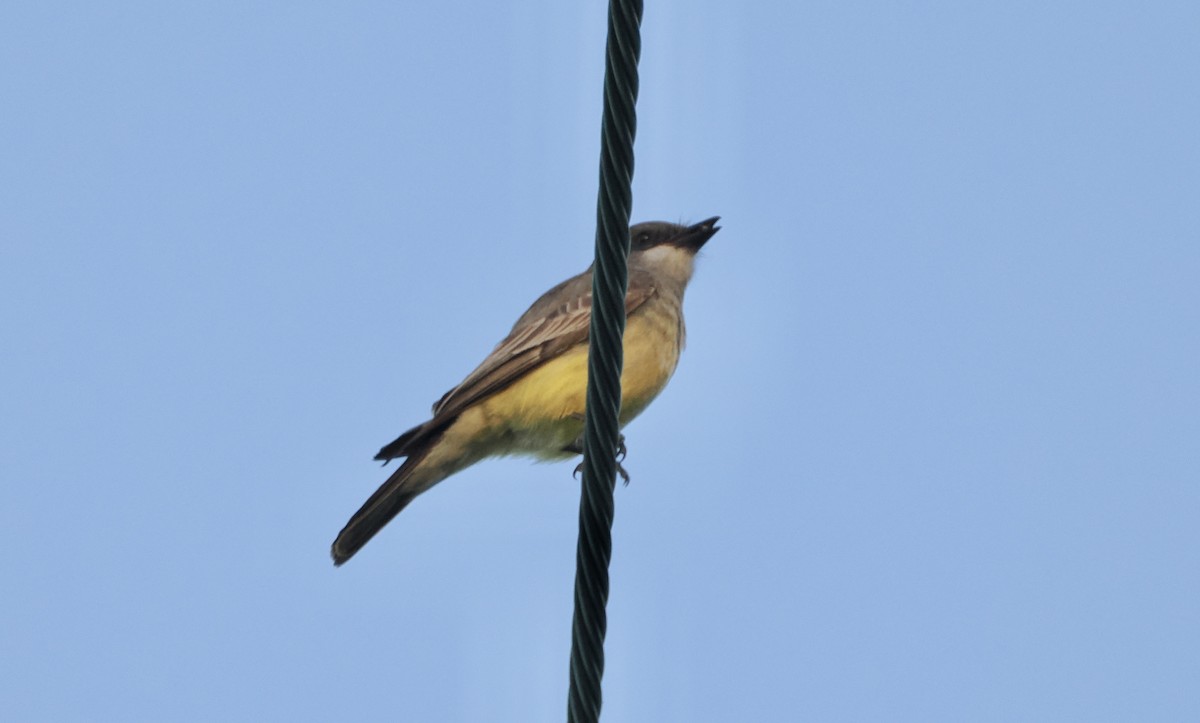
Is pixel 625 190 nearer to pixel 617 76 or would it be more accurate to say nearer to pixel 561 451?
pixel 617 76

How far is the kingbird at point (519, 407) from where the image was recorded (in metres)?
7.21

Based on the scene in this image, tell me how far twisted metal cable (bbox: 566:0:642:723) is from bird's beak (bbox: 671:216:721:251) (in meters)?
5.59

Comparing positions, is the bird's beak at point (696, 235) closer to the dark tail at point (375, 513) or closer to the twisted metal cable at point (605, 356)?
the dark tail at point (375, 513)

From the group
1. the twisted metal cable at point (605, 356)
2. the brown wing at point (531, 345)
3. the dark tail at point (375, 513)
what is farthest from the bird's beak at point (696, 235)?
the twisted metal cable at point (605, 356)

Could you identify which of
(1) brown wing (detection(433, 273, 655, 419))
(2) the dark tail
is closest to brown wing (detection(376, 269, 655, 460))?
(1) brown wing (detection(433, 273, 655, 419))

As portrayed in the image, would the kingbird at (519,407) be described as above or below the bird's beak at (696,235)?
below

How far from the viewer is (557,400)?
23.6 ft

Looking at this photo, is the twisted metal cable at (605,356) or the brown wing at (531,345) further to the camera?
the brown wing at (531,345)

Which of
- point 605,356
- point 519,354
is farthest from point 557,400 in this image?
point 605,356

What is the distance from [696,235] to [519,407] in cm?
227

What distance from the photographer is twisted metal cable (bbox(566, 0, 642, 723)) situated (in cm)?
333

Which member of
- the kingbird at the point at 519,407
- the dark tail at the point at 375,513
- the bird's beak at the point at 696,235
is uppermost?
the bird's beak at the point at 696,235

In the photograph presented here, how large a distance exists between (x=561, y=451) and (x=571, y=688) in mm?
4155

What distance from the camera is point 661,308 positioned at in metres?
7.92
